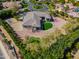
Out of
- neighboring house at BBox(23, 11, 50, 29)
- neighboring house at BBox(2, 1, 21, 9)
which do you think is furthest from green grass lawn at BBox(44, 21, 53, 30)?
neighboring house at BBox(2, 1, 21, 9)

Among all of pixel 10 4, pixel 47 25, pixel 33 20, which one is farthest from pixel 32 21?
pixel 10 4

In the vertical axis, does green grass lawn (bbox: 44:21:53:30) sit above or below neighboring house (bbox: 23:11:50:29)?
below

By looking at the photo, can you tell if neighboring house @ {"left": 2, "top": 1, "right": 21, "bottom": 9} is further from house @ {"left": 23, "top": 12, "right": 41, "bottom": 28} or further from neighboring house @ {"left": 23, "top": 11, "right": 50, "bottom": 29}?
house @ {"left": 23, "top": 12, "right": 41, "bottom": 28}

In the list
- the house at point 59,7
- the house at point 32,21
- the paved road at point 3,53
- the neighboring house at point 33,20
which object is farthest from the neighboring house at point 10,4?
the paved road at point 3,53

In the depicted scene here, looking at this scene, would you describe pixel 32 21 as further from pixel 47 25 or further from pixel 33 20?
pixel 47 25

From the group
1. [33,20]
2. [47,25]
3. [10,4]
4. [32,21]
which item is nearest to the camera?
[32,21]

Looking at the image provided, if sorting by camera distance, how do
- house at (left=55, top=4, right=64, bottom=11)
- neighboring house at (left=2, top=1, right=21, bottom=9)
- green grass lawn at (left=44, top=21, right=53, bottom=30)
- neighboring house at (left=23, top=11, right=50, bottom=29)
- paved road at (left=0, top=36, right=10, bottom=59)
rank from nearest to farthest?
paved road at (left=0, top=36, right=10, bottom=59)
neighboring house at (left=23, top=11, right=50, bottom=29)
green grass lawn at (left=44, top=21, right=53, bottom=30)
house at (left=55, top=4, right=64, bottom=11)
neighboring house at (left=2, top=1, right=21, bottom=9)

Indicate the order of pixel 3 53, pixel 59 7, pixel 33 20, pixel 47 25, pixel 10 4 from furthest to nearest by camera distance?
pixel 10 4, pixel 59 7, pixel 47 25, pixel 33 20, pixel 3 53

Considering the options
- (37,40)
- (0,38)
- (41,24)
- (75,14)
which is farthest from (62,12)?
(0,38)

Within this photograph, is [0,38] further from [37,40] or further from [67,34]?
[67,34]

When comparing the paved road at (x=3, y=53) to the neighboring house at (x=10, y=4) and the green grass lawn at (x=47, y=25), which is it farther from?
the neighboring house at (x=10, y=4)

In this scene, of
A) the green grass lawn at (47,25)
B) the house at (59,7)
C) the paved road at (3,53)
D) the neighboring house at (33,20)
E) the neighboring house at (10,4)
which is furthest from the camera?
the neighboring house at (10,4)
